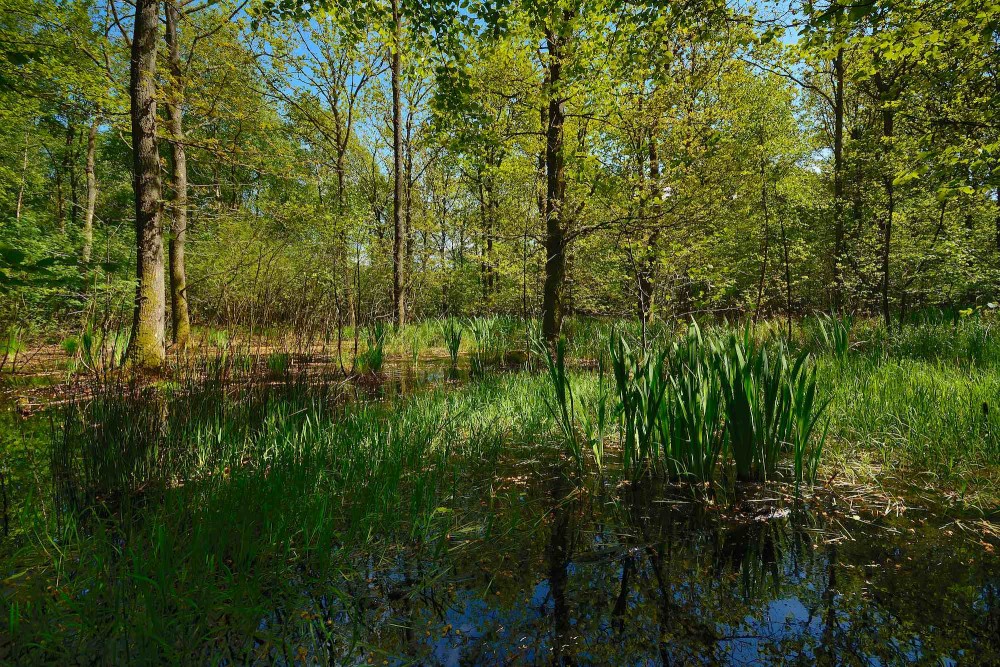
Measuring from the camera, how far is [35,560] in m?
1.76

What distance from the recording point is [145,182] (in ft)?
17.9

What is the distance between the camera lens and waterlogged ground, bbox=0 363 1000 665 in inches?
53.2

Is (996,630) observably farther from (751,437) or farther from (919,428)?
(919,428)

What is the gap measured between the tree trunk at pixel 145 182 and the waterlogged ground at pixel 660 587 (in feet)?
15.7

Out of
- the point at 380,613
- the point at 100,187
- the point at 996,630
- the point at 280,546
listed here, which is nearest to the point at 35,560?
the point at 280,546

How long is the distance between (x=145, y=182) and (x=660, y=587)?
7.04 meters

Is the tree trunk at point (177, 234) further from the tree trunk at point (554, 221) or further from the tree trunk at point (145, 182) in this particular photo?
the tree trunk at point (554, 221)

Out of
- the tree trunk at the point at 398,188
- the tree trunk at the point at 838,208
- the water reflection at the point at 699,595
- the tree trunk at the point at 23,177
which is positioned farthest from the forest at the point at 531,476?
the tree trunk at the point at 23,177

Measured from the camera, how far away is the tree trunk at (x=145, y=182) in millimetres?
5422

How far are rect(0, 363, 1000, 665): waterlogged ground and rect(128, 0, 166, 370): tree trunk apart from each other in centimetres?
478

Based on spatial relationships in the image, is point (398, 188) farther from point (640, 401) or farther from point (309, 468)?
point (640, 401)

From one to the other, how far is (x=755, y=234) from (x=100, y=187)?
90.6ft

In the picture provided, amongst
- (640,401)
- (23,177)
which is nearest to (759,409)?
(640,401)

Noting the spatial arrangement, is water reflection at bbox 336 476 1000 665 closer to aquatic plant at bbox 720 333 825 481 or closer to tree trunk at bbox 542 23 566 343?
aquatic plant at bbox 720 333 825 481
